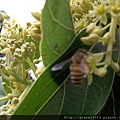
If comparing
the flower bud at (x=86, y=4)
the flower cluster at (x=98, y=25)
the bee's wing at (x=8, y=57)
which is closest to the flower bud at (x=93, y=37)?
the flower cluster at (x=98, y=25)

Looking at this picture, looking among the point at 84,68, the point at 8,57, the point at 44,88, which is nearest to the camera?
the point at 84,68

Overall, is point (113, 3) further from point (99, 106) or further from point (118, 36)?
point (99, 106)

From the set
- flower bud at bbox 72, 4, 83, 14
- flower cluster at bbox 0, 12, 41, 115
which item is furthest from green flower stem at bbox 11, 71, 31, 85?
flower bud at bbox 72, 4, 83, 14

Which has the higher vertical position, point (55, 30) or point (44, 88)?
point (55, 30)

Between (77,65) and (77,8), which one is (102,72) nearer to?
(77,65)

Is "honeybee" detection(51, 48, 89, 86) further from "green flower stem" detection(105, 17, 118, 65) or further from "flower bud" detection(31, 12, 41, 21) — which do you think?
"flower bud" detection(31, 12, 41, 21)

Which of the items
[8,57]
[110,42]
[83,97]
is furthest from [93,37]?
[8,57]

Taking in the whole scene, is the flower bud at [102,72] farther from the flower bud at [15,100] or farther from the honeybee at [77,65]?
the flower bud at [15,100]
